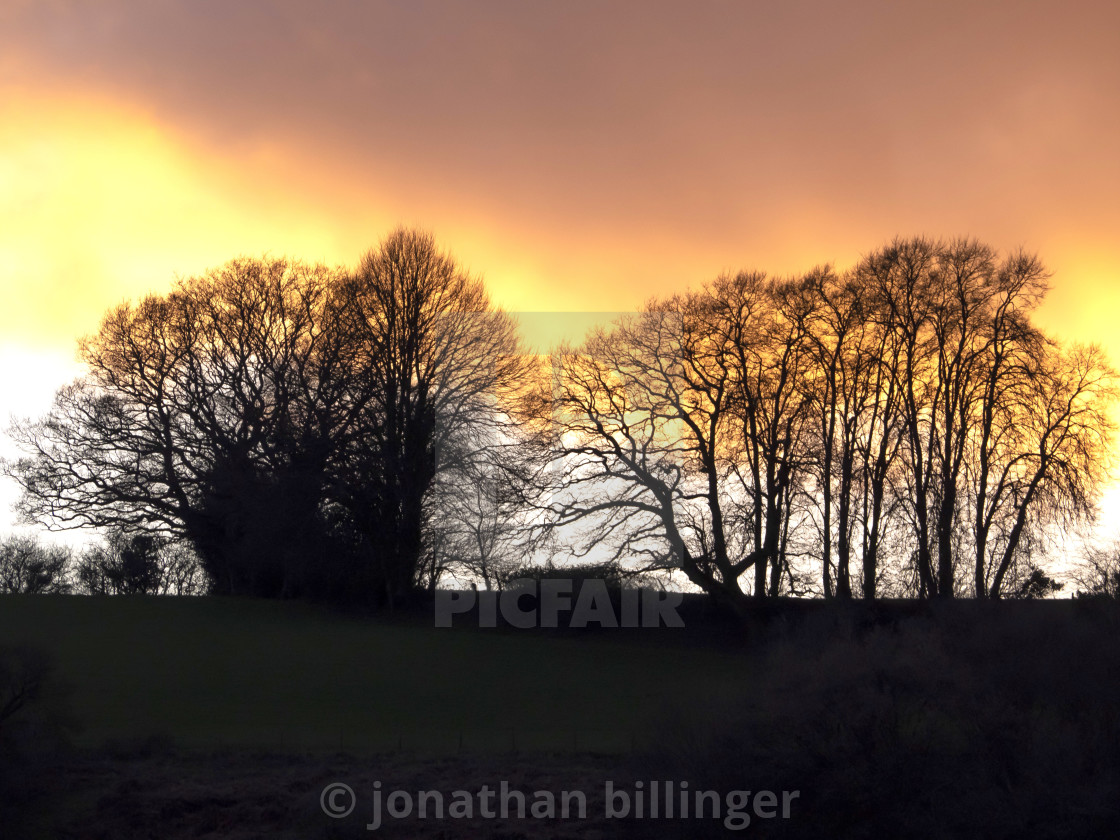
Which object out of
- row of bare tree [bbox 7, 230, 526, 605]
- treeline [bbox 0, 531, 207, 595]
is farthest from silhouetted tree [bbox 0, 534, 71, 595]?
row of bare tree [bbox 7, 230, 526, 605]

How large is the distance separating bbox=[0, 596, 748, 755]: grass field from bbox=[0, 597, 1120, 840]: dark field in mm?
142

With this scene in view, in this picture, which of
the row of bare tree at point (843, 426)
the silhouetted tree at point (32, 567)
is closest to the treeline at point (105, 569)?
the silhouetted tree at point (32, 567)

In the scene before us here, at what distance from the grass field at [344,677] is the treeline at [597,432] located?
2972 mm

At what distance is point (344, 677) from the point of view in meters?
28.1

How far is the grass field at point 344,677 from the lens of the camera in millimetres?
21141

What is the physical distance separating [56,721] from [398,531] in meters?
21.6

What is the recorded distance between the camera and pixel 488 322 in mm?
37094

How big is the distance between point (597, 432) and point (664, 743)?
17598mm

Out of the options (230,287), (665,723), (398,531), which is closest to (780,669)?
(665,723)

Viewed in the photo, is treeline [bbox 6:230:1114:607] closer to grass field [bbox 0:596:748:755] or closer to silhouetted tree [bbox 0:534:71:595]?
grass field [bbox 0:596:748:755]

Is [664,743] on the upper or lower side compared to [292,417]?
lower

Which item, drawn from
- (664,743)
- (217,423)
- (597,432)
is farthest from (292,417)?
(664,743)

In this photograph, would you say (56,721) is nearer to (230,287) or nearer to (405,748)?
(405,748)

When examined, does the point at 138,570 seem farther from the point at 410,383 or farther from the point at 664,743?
the point at 664,743
